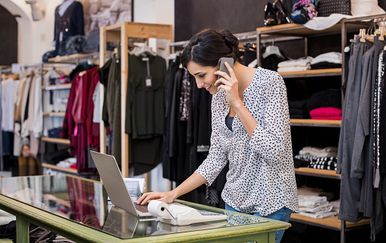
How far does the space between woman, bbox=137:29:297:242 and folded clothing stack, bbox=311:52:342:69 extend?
6.96 feet

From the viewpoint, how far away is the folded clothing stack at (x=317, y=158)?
185 inches

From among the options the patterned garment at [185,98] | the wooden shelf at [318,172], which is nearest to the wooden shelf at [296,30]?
the patterned garment at [185,98]

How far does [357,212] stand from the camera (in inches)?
168

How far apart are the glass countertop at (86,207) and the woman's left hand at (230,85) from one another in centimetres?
44

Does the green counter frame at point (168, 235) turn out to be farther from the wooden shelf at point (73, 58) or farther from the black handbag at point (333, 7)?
the wooden shelf at point (73, 58)

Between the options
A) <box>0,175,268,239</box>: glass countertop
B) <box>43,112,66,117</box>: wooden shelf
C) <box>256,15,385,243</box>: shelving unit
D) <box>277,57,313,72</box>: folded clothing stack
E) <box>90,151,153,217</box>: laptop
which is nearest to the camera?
<box>0,175,268,239</box>: glass countertop

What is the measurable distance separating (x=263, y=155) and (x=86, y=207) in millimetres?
794

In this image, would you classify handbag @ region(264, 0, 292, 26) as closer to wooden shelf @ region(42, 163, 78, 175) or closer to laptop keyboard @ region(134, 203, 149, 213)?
laptop keyboard @ region(134, 203, 149, 213)

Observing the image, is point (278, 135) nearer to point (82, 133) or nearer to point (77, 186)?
point (77, 186)

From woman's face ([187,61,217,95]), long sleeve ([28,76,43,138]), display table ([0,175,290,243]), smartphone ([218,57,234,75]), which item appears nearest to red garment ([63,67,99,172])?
long sleeve ([28,76,43,138])

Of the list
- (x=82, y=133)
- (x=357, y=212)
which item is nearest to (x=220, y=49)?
(x=357, y=212)

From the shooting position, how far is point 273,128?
2459mm

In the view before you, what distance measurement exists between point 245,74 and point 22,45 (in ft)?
26.7

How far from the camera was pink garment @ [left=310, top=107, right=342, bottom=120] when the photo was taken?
4633 mm
